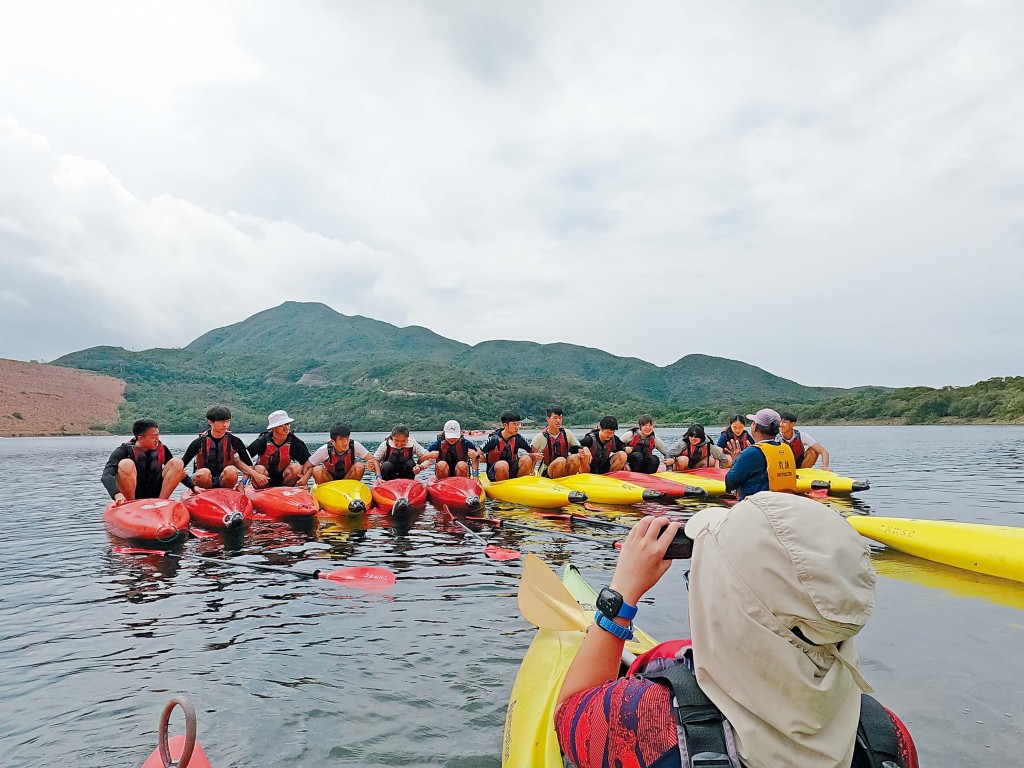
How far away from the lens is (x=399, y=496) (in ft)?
35.8

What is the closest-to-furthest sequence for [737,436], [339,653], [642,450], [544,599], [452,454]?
1. [544,599]
2. [339,653]
3. [452,454]
4. [642,450]
5. [737,436]

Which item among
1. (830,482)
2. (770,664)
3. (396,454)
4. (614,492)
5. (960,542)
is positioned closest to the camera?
(770,664)

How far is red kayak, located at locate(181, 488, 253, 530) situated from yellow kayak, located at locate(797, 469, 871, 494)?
34.1 ft

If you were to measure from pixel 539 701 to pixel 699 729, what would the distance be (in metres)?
1.64

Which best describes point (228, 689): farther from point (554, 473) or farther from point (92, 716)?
point (554, 473)

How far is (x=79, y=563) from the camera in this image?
315 inches

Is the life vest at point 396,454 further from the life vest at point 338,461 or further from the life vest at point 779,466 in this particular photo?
the life vest at point 779,466

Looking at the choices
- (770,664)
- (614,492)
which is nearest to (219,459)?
(614,492)

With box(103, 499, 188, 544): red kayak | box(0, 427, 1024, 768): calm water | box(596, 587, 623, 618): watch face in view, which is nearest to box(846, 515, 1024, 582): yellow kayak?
box(0, 427, 1024, 768): calm water

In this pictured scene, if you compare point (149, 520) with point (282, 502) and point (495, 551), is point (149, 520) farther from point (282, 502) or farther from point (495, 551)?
point (495, 551)

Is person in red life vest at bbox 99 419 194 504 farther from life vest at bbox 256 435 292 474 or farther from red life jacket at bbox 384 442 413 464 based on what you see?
red life jacket at bbox 384 442 413 464

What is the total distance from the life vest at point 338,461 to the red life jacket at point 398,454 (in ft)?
2.36

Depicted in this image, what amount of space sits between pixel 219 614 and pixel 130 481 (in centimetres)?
495

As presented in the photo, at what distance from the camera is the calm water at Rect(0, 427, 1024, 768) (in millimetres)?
3641
